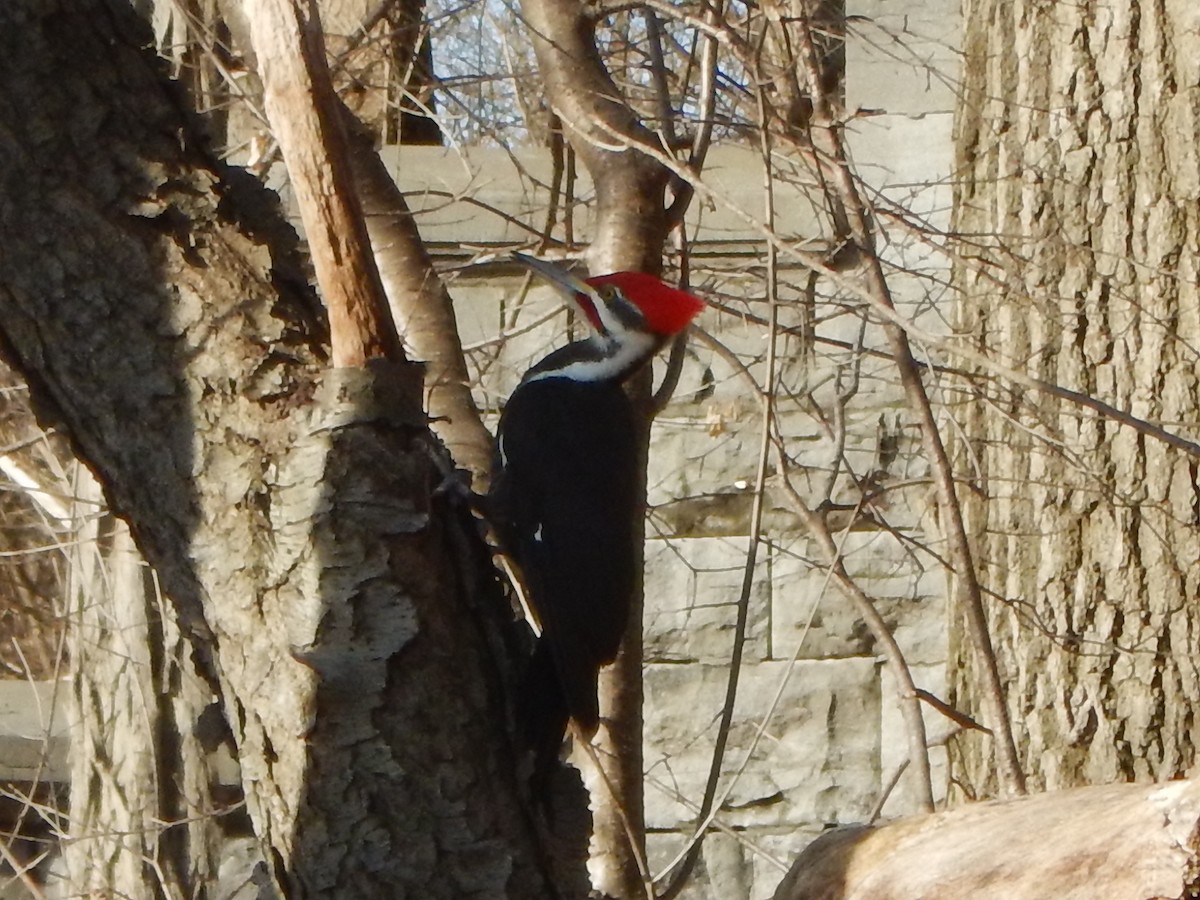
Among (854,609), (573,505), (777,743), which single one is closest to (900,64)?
(854,609)

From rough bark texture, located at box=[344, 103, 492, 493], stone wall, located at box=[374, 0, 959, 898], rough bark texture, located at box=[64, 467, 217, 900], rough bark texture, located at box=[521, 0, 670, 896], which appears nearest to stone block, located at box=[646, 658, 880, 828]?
stone wall, located at box=[374, 0, 959, 898]

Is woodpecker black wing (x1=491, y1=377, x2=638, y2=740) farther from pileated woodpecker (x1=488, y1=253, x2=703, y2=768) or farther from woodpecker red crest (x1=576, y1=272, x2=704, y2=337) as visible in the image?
woodpecker red crest (x1=576, y1=272, x2=704, y2=337)

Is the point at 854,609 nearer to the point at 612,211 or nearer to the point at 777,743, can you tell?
the point at 777,743

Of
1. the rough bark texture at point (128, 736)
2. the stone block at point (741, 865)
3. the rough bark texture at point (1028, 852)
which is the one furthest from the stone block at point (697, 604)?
the rough bark texture at point (1028, 852)

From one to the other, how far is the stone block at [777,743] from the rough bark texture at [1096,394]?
3.18 feet

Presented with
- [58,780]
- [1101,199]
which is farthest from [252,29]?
[58,780]

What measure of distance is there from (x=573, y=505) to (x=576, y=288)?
0.45 m

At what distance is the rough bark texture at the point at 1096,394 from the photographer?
3195 mm

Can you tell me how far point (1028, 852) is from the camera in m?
1.58

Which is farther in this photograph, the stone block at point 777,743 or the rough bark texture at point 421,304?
the stone block at point 777,743

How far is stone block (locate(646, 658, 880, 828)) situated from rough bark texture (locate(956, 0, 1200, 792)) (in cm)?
97

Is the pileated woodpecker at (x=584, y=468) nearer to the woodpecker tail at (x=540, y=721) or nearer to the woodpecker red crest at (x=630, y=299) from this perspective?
the woodpecker red crest at (x=630, y=299)

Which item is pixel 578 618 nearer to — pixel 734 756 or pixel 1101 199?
pixel 1101 199

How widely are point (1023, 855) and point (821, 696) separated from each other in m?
2.79
